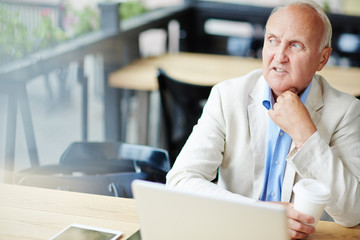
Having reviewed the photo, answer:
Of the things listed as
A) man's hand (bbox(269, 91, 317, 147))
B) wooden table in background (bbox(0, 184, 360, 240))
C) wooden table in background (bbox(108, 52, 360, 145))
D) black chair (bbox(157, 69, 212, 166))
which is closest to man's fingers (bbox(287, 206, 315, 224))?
wooden table in background (bbox(0, 184, 360, 240))

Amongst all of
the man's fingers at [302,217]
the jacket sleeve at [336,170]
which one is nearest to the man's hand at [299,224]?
the man's fingers at [302,217]

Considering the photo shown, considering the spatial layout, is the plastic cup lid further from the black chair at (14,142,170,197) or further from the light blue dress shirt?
the black chair at (14,142,170,197)

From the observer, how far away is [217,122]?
1689mm

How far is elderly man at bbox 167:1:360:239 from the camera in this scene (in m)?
1.44

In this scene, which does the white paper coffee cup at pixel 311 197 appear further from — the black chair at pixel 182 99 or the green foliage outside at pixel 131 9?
the green foliage outside at pixel 131 9

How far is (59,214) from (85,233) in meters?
0.14

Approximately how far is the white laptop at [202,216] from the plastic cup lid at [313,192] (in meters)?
0.17

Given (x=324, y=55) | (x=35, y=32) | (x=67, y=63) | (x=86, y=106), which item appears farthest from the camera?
(x=86, y=106)

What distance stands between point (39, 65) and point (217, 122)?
3.98 feet

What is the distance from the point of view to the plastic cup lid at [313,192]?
109 centimetres

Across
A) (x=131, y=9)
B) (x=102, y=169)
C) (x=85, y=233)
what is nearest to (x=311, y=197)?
(x=85, y=233)

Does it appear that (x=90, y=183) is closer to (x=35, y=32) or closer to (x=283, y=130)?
(x=283, y=130)

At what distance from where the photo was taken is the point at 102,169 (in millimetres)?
1953

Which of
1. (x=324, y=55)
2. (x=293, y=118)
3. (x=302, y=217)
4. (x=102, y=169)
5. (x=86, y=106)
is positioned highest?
(x=324, y=55)
